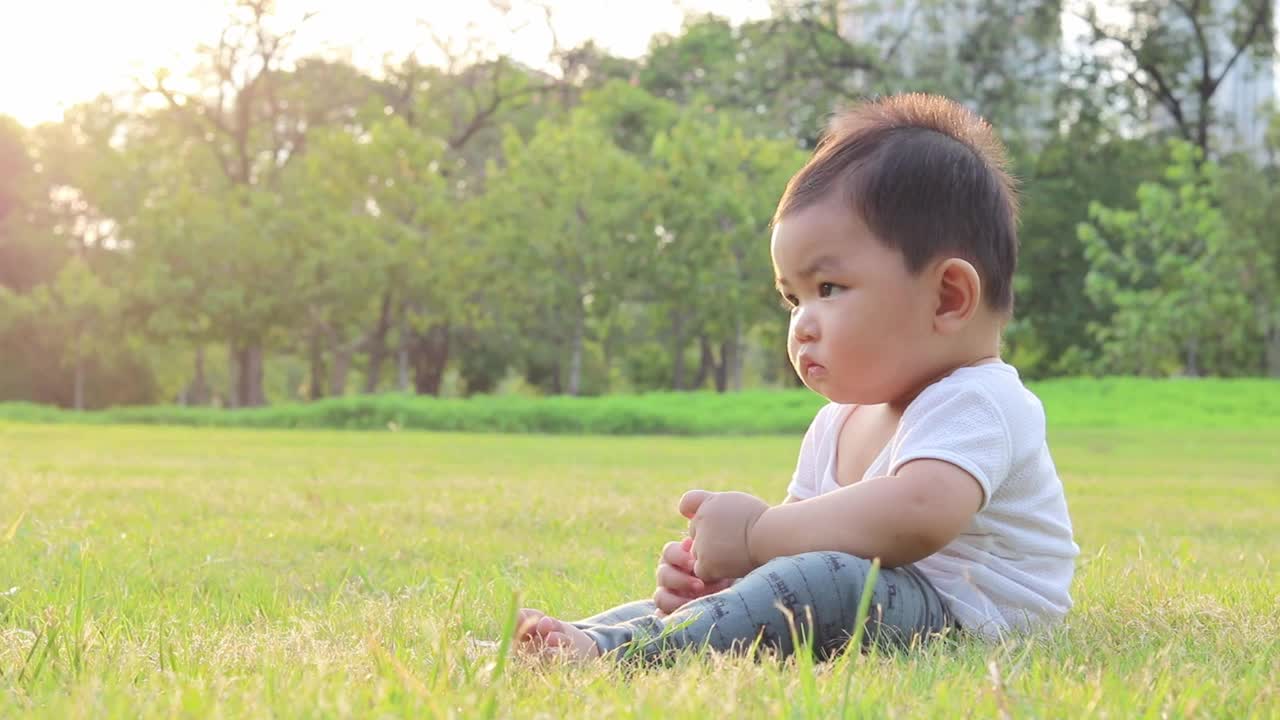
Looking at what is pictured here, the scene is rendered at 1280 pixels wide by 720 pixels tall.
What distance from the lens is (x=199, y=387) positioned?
32906 mm

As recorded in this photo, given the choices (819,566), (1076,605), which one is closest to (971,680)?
(819,566)

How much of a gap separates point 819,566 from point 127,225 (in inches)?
1131

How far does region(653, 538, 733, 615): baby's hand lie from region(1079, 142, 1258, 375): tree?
→ 24.4 meters

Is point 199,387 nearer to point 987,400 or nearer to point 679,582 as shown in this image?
point 679,582

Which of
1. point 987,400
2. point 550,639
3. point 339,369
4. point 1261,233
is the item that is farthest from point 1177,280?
point 550,639

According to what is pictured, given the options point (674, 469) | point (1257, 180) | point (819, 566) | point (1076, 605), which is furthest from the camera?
point (1257, 180)

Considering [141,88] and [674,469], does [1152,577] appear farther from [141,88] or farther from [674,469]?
[141,88]

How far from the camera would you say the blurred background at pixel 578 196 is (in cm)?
2577

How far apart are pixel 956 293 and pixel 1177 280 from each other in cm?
2602

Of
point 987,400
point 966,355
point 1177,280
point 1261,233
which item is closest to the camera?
point 987,400

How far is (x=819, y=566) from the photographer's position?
6.97 ft

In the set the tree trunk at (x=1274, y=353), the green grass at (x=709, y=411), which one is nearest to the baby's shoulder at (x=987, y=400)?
the green grass at (x=709, y=411)

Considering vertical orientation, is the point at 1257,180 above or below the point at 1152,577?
above

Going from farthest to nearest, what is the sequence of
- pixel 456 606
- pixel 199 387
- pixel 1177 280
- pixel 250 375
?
pixel 199 387 → pixel 250 375 → pixel 1177 280 → pixel 456 606
